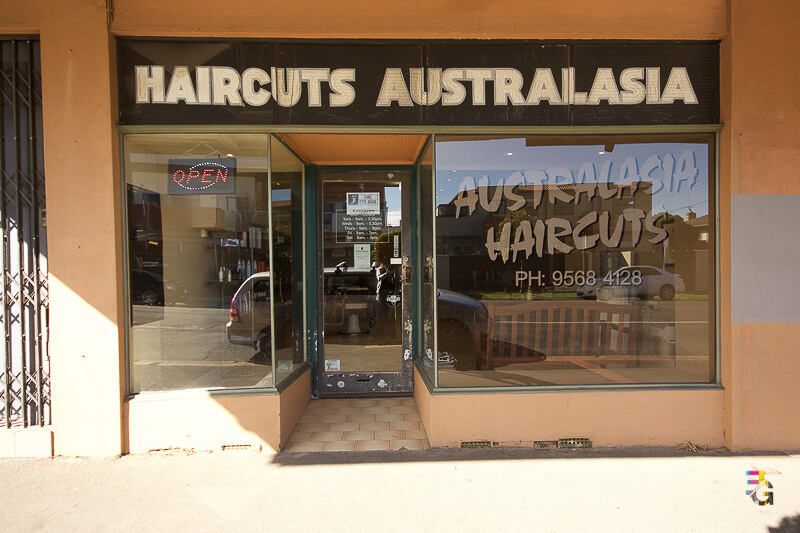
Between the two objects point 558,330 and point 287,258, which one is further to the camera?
point 558,330

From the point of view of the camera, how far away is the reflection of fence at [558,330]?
4965 millimetres

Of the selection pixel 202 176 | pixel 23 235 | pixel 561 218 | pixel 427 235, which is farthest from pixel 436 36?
pixel 23 235

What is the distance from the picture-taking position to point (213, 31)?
371 centimetres

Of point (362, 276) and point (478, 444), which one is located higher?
point (362, 276)

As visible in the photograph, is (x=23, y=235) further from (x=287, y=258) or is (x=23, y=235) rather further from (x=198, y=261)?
(x=287, y=258)

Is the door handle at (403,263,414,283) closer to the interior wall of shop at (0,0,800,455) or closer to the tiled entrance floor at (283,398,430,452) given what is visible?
the tiled entrance floor at (283,398,430,452)

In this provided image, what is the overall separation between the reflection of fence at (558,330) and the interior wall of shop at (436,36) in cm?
116

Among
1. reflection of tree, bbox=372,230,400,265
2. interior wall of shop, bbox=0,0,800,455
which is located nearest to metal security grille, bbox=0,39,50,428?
interior wall of shop, bbox=0,0,800,455

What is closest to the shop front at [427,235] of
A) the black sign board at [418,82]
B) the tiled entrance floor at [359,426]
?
the black sign board at [418,82]

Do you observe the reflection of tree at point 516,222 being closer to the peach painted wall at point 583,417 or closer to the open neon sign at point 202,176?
the peach painted wall at point 583,417

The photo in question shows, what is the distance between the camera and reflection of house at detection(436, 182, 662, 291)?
4531mm

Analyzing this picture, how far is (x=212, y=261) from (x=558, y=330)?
13.9 feet

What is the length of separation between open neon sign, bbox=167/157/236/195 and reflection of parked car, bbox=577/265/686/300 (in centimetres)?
396

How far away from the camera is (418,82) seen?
382cm
